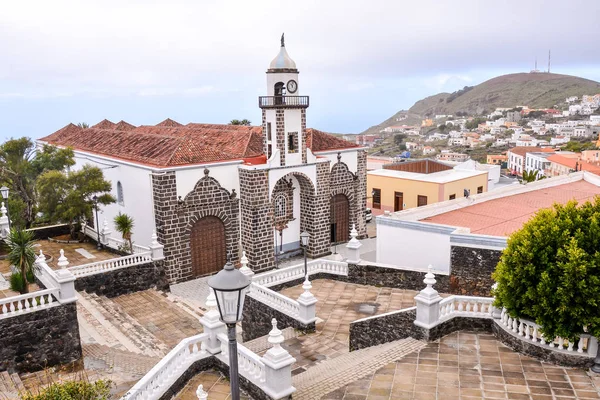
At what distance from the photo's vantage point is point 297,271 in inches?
650

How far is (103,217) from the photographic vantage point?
87.0 feet

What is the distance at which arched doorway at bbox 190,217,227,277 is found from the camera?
73.3 ft

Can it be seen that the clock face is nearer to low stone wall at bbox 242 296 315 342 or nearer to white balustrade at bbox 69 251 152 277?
white balustrade at bbox 69 251 152 277

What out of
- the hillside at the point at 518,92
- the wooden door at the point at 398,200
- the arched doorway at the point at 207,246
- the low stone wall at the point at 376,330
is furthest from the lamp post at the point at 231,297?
the hillside at the point at 518,92

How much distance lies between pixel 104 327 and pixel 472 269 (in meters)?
11.9

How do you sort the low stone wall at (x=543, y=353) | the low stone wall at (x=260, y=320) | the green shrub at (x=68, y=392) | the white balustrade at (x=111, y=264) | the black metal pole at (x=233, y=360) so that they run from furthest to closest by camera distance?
the white balustrade at (x=111, y=264) < the low stone wall at (x=260, y=320) < the low stone wall at (x=543, y=353) < the green shrub at (x=68, y=392) < the black metal pole at (x=233, y=360)

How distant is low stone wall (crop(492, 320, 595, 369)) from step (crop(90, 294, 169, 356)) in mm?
9596

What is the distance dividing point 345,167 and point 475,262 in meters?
12.7

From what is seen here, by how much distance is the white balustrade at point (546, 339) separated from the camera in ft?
31.3

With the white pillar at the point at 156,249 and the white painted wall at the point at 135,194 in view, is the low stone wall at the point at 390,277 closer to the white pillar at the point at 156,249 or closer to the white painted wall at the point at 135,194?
the white pillar at the point at 156,249

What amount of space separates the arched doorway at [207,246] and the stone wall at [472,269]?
1143 cm

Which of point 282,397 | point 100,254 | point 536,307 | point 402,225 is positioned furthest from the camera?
point 100,254

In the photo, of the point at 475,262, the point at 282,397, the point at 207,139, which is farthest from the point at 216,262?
the point at 282,397

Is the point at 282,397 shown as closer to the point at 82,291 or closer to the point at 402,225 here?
the point at 402,225
